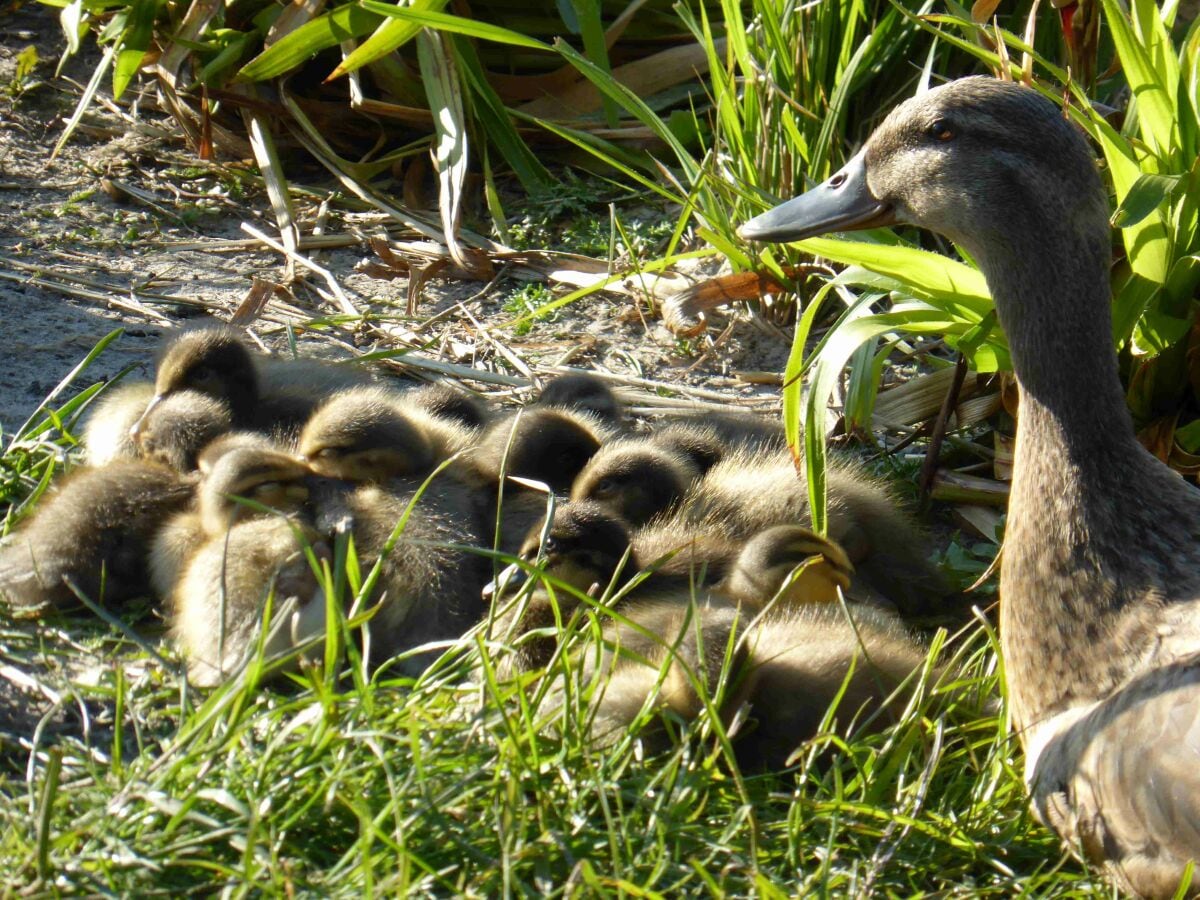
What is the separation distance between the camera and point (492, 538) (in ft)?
12.7

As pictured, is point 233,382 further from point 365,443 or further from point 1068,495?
point 1068,495

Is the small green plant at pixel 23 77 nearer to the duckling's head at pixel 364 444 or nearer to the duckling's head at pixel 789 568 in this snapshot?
the duckling's head at pixel 364 444

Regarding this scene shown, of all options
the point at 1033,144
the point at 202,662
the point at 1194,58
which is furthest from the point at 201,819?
the point at 1194,58

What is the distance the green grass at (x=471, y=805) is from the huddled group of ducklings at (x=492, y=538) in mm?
164

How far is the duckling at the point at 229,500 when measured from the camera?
3.65m

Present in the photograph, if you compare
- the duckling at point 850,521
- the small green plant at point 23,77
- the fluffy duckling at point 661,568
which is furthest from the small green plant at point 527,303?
the small green plant at point 23,77

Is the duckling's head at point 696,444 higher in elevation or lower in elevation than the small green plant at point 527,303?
higher

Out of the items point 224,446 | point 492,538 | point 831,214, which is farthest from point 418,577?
point 831,214

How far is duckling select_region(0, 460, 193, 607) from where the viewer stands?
366 cm

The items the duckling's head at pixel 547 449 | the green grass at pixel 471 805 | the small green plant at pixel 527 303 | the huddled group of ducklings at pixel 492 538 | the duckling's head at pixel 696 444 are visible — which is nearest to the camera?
the green grass at pixel 471 805

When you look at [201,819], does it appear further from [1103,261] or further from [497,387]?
[497,387]

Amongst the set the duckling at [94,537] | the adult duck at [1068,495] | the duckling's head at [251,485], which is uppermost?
the adult duck at [1068,495]

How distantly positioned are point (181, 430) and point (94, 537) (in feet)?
1.43

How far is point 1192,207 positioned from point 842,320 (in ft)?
3.06
